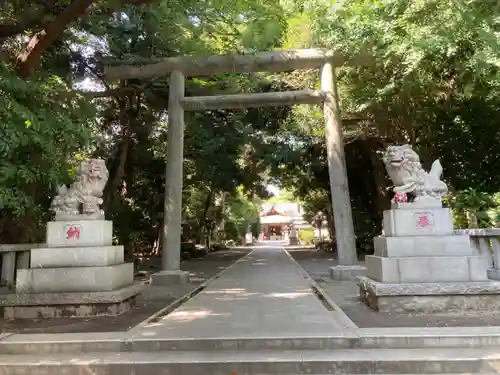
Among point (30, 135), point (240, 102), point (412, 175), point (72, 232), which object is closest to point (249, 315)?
point (72, 232)

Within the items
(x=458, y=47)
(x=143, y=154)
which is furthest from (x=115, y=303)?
Answer: (x=143, y=154)

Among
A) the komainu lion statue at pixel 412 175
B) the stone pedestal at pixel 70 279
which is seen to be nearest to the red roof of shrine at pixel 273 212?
the komainu lion statue at pixel 412 175

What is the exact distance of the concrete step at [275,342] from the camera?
519 centimetres

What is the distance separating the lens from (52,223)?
7457 millimetres

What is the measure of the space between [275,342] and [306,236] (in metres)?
39.4

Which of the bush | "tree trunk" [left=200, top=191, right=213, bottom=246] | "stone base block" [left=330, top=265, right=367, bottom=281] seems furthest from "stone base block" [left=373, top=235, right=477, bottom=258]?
the bush

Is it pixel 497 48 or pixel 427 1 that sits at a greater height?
pixel 427 1

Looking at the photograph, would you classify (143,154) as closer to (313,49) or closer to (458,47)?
(313,49)

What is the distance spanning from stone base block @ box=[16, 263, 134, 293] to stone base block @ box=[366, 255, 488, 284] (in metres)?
4.50

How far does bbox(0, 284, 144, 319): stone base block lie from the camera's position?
702 centimetres

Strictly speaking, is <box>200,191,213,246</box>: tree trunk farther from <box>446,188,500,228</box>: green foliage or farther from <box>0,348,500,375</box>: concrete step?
A: <box>0,348,500,375</box>: concrete step

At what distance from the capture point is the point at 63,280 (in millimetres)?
7188

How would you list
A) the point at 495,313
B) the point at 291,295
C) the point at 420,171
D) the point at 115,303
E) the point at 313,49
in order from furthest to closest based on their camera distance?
the point at 313,49 < the point at 291,295 < the point at 420,171 < the point at 115,303 < the point at 495,313

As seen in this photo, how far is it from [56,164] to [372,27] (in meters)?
7.19
